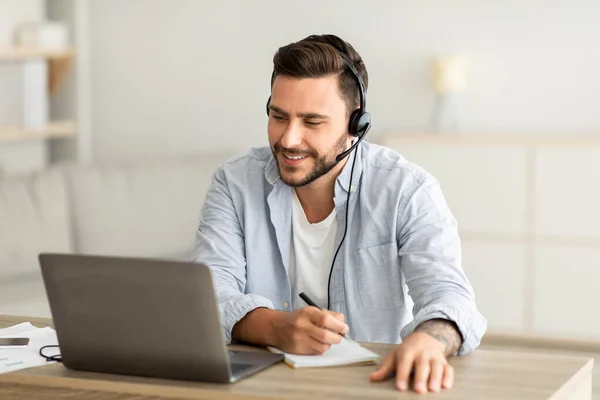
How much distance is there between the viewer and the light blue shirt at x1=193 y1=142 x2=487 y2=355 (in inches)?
95.5

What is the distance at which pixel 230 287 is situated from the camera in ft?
7.95

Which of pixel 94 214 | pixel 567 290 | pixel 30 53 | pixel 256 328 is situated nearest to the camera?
pixel 256 328

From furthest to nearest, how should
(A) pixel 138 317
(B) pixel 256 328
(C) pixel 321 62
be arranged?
(C) pixel 321 62 < (B) pixel 256 328 < (A) pixel 138 317

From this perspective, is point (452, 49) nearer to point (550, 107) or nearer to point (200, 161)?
point (550, 107)

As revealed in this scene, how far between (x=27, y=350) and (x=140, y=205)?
2.54m

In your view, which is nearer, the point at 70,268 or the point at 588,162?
the point at 70,268

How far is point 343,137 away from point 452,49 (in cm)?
278

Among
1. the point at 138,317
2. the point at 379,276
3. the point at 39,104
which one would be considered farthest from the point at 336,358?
the point at 39,104

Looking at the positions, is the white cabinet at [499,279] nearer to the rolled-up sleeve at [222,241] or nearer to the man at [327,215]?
the man at [327,215]

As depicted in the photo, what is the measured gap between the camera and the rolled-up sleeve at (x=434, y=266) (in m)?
2.08

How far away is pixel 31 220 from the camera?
4.08m

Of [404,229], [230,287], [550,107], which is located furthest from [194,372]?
[550,107]

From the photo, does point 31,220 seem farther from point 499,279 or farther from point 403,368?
point 403,368

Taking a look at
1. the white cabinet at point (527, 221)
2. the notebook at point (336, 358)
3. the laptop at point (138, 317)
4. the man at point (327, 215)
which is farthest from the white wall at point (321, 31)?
the laptop at point (138, 317)
